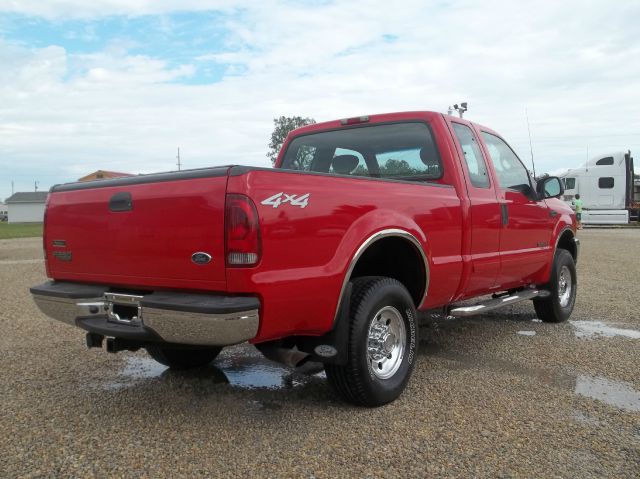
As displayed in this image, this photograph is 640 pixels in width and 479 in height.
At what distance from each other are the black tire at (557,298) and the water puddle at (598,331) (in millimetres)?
193

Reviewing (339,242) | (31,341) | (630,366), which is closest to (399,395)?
(339,242)

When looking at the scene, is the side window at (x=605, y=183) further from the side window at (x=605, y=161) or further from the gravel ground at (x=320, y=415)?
the gravel ground at (x=320, y=415)

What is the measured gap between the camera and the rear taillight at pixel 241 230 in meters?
2.85

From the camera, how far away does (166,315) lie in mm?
2941

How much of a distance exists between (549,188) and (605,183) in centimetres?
2409

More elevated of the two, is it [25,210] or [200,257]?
[25,210]

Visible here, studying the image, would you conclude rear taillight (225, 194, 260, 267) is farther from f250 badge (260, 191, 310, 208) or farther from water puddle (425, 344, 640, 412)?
water puddle (425, 344, 640, 412)

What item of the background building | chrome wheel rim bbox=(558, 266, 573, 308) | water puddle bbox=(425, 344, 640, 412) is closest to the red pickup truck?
water puddle bbox=(425, 344, 640, 412)

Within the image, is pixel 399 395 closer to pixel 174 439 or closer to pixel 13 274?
pixel 174 439

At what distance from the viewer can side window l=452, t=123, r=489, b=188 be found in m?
4.74

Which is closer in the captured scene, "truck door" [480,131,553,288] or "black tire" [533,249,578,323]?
"truck door" [480,131,553,288]

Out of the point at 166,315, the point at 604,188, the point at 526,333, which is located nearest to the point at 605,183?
the point at 604,188

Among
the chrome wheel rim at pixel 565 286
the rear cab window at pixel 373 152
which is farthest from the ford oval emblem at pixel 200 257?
the chrome wheel rim at pixel 565 286

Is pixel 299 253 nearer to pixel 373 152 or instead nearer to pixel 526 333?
pixel 373 152
